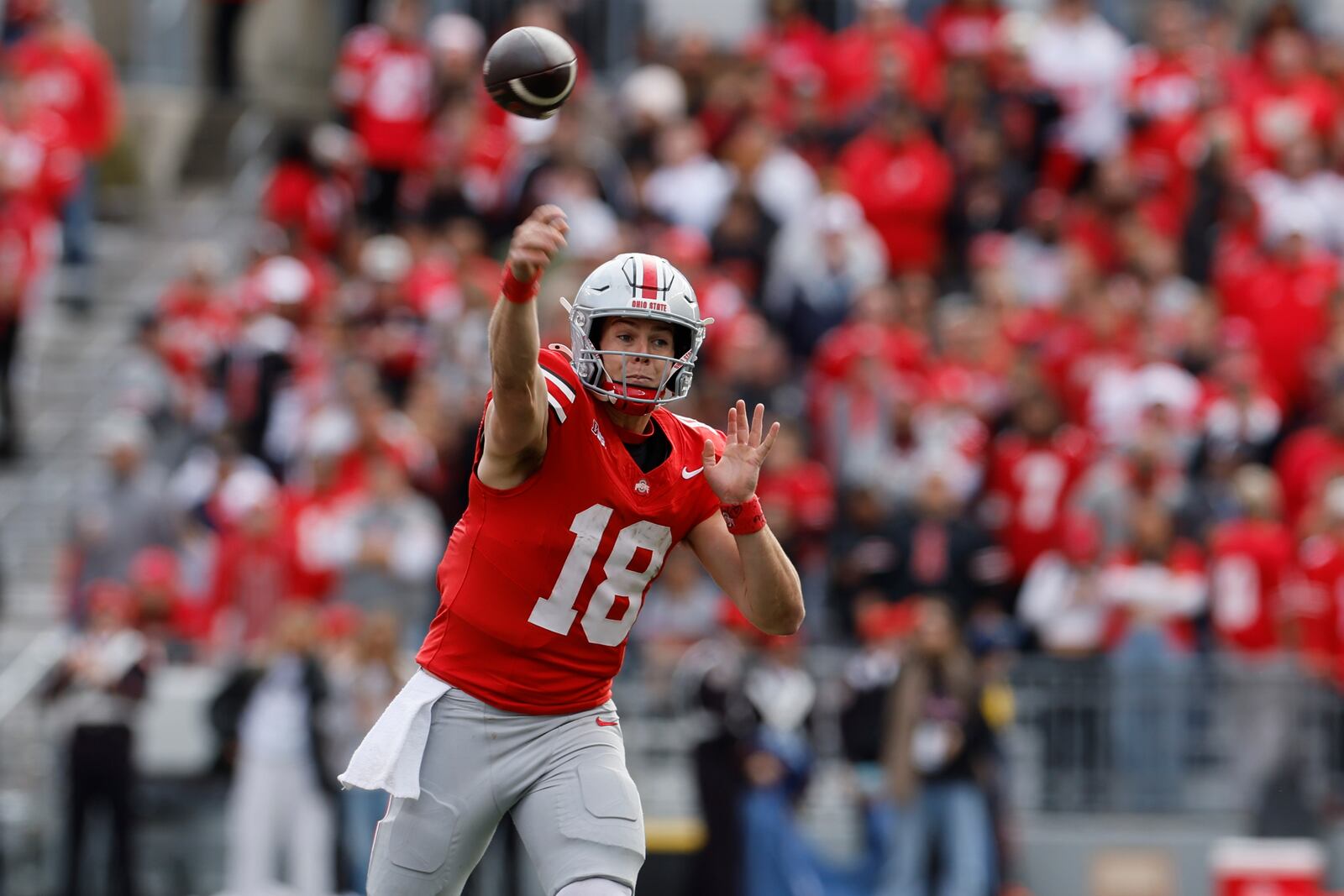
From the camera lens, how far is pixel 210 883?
514 inches

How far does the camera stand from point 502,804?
254 inches

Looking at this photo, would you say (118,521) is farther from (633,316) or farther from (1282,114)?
(1282,114)

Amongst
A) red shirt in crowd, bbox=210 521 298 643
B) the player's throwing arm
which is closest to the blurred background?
red shirt in crowd, bbox=210 521 298 643

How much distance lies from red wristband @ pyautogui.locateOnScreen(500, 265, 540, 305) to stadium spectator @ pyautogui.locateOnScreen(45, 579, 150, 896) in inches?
295

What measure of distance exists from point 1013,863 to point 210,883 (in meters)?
4.58

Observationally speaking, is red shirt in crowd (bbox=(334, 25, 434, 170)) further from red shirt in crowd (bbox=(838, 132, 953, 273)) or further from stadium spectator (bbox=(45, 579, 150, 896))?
stadium spectator (bbox=(45, 579, 150, 896))

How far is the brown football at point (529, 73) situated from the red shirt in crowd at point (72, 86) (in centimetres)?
1030

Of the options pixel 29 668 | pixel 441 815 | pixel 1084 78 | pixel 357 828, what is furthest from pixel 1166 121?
pixel 441 815

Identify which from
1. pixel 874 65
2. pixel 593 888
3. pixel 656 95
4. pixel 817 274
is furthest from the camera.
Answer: pixel 874 65

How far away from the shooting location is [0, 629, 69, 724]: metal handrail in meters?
13.7

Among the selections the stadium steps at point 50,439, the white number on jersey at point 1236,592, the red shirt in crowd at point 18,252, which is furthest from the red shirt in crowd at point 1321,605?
the red shirt in crowd at point 18,252

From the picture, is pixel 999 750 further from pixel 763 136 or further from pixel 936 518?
pixel 763 136

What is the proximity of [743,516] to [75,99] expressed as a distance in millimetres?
10958

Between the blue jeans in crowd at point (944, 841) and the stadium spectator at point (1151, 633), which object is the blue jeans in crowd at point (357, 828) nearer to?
the blue jeans in crowd at point (944, 841)
